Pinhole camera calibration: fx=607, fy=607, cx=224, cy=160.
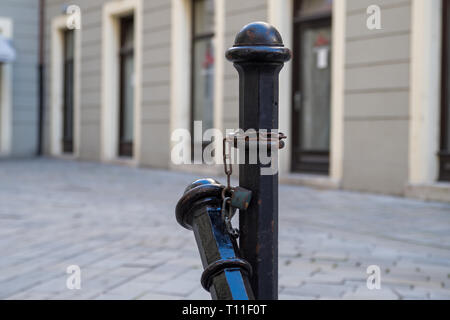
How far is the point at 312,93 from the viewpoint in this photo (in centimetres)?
969

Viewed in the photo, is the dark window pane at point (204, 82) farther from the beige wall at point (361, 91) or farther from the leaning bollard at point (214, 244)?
the leaning bollard at point (214, 244)

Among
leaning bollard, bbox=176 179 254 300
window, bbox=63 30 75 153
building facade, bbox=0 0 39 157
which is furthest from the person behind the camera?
building facade, bbox=0 0 39 157

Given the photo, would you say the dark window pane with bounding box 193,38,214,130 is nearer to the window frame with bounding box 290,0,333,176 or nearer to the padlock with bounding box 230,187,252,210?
the window frame with bounding box 290,0,333,176

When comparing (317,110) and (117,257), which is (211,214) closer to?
(117,257)

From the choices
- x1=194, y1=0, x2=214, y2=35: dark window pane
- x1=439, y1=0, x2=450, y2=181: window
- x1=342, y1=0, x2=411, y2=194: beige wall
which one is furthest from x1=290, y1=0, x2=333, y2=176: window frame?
x1=194, y1=0, x2=214, y2=35: dark window pane

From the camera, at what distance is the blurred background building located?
7688mm

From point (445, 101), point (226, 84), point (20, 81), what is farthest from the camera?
point (20, 81)

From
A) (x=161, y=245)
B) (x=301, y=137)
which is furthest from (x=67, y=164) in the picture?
(x=161, y=245)

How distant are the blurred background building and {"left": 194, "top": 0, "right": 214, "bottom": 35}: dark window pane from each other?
0.06ft

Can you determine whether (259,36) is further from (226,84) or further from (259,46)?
(226,84)

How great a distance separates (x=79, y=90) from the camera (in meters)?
15.3

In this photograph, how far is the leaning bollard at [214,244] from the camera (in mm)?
1479

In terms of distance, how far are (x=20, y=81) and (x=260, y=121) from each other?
16.4 metres

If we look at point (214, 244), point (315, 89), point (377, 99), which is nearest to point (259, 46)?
point (214, 244)
